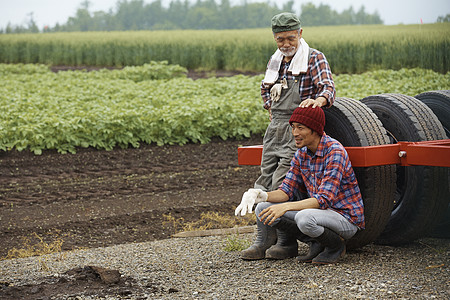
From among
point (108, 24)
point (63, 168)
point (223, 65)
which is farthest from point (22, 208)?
point (108, 24)

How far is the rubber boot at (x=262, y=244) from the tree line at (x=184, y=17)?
34.1 meters

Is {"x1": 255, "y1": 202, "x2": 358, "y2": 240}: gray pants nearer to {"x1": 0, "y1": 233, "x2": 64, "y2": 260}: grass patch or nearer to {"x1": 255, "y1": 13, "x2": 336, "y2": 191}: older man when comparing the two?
{"x1": 255, "y1": 13, "x2": 336, "y2": 191}: older man

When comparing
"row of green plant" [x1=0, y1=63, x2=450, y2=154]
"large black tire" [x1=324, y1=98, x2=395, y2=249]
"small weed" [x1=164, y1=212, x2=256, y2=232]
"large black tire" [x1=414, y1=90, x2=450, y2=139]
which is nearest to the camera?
"large black tire" [x1=324, y1=98, x2=395, y2=249]

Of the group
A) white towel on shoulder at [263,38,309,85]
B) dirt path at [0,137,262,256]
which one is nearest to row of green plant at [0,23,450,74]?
dirt path at [0,137,262,256]

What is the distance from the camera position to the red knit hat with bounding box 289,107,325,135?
13.7 feet

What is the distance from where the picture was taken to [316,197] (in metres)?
4.26

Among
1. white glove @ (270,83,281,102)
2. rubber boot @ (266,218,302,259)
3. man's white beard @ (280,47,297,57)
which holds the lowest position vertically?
A: rubber boot @ (266,218,302,259)

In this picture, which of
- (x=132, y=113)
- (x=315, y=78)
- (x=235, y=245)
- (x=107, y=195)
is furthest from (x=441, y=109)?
(x=132, y=113)

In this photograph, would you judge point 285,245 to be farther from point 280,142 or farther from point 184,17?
point 184,17

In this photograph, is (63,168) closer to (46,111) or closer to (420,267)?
(46,111)

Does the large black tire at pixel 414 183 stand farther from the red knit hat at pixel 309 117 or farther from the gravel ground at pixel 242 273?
the red knit hat at pixel 309 117

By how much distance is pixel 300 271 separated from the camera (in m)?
4.24

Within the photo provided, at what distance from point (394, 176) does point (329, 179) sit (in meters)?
0.66

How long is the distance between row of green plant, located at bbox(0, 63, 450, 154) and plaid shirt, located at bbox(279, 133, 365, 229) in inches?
243
